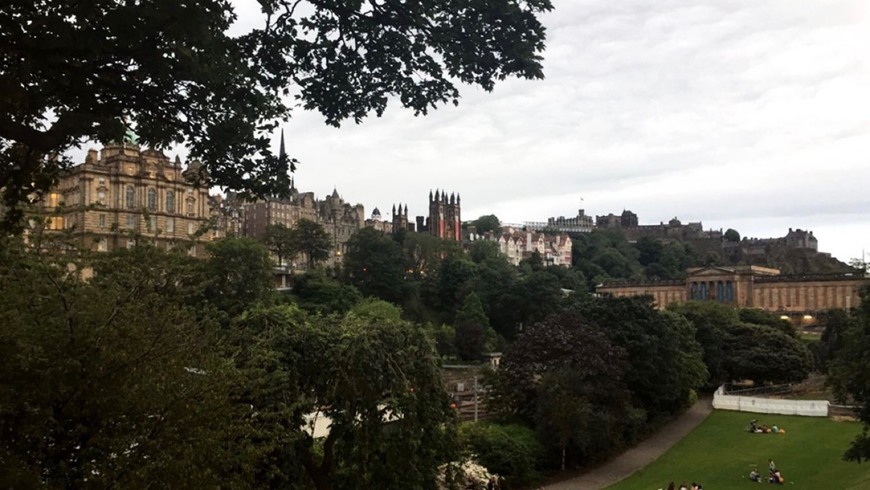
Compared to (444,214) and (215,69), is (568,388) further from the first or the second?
(444,214)

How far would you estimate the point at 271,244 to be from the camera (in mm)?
92688

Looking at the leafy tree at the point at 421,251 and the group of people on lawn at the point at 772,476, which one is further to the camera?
the leafy tree at the point at 421,251

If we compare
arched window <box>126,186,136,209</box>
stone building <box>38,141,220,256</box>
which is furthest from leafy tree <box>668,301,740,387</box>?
arched window <box>126,186,136,209</box>

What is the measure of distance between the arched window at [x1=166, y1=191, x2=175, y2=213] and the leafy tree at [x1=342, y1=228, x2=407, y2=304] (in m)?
17.1

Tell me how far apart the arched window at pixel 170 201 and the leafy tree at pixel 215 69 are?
68166 mm

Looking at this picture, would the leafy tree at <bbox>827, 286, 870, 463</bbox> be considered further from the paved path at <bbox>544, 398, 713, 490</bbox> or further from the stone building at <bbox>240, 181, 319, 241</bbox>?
→ the stone building at <bbox>240, 181, 319, 241</bbox>

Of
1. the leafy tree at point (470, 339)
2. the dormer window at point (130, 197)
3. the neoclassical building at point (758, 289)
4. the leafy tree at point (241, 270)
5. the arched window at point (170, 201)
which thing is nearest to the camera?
the leafy tree at point (241, 270)

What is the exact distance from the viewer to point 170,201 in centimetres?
7325

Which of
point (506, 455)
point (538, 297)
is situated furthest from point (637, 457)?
point (538, 297)

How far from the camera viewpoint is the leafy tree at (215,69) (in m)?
6.13

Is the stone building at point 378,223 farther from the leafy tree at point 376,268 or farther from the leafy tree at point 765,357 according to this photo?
the leafy tree at point 765,357

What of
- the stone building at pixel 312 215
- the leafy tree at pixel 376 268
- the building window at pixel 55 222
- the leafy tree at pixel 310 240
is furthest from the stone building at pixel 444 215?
the building window at pixel 55 222

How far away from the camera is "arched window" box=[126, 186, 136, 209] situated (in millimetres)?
69500

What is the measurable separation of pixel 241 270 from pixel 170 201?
2427 centimetres
